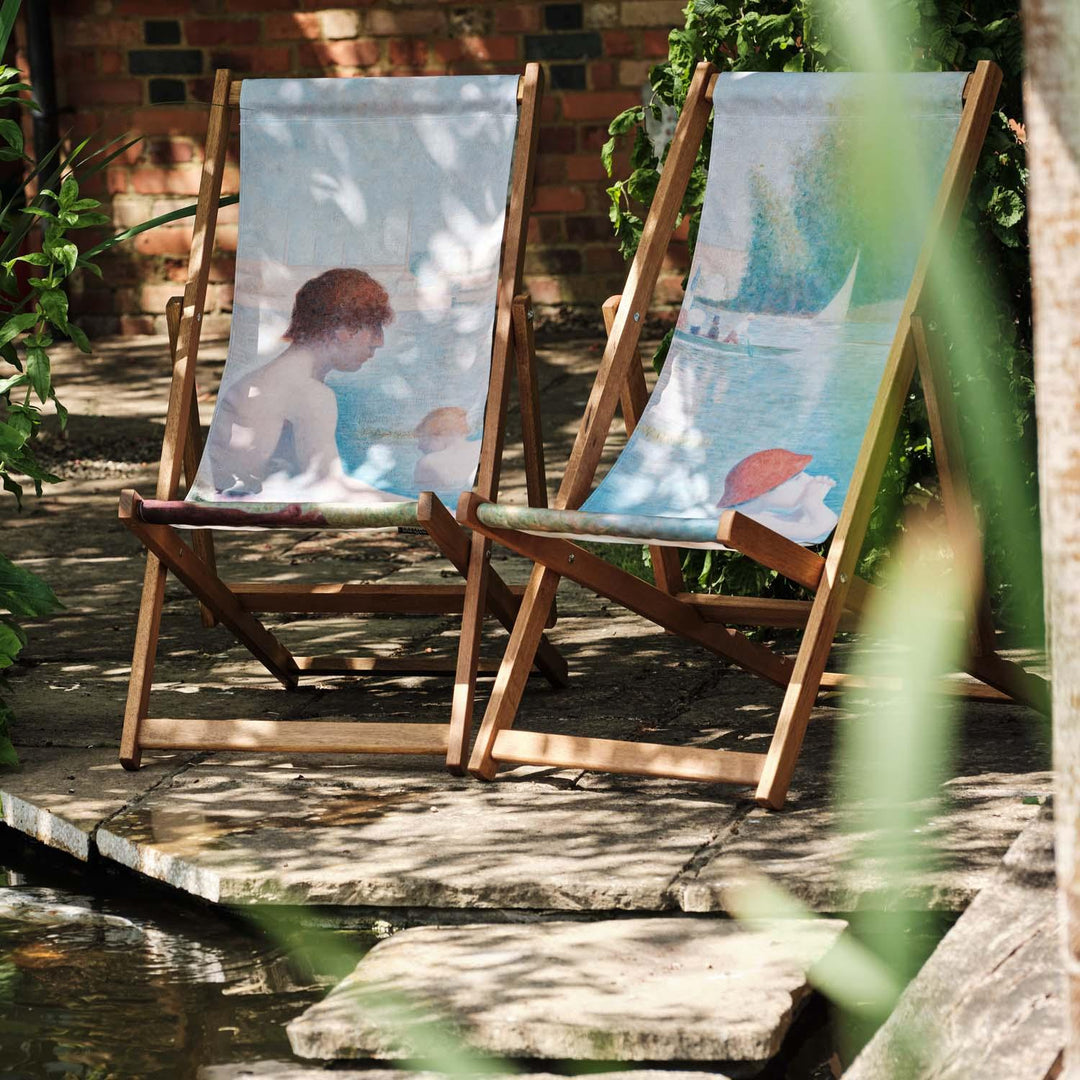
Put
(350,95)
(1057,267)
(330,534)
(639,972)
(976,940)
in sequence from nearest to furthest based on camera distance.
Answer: (1057,267) → (976,940) → (639,972) → (350,95) → (330,534)

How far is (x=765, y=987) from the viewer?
2305mm

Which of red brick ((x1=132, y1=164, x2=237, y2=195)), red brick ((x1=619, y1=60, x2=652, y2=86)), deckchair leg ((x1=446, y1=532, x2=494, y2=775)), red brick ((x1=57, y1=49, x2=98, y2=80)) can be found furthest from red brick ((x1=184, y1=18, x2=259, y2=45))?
deckchair leg ((x1=446, y1=532, x2=494, y2=775))

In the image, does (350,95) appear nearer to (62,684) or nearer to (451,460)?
(451,460)

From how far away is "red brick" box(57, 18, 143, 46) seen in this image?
8.37 metres

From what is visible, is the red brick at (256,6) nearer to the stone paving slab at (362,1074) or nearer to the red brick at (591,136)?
the red brick at (591,136)

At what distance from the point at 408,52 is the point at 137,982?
6.22 meters

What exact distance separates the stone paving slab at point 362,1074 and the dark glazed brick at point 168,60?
22.2ft

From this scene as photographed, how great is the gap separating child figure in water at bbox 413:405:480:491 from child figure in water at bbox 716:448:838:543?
50 centimetres

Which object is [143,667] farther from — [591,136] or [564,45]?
[564,45]

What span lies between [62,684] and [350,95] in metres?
1.34

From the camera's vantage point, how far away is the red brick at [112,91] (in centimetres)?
841

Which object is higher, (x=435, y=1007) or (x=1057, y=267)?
(x=1057, y=267)

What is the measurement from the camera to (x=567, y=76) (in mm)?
8133

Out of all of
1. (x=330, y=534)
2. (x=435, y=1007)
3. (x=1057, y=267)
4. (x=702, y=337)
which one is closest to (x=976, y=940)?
(x=435, y=1007)
